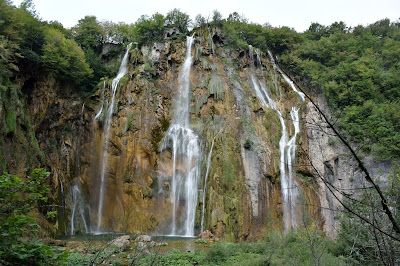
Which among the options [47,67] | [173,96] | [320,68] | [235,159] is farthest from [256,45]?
[47,67]

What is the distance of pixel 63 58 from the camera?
22.5m

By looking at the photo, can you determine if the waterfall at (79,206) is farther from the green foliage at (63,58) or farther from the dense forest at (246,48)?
the green foliage at (63,58)

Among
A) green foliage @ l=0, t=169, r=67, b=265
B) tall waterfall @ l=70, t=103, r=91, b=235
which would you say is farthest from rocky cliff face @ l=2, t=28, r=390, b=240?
green foliage @ l=0, t=169, r=67, b=265

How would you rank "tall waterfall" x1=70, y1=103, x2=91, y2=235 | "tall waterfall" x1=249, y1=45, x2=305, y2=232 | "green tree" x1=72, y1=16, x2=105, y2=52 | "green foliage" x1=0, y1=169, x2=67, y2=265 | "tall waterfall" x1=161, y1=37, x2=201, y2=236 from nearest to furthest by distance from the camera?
1. "green foliage" x1=0, y1=169, x2=67, y2=265
2. "tall waterfall" x1=161, y1=37, x2=201, y2=236
3. "tall waterfall" x1=249, y1=45, x2=305, y2=232
4. "tall waterfall" x1=70, y1=103, x2=91, y2=235
5. "green tree" x1=72, y1=16, x2=105, y2=52

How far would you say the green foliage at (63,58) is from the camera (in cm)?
2217

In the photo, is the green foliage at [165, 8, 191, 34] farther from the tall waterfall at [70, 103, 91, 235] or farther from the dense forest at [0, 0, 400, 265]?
the tall waterfall at [70, 103, 91, 235]

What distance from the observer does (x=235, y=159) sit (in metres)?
21.2

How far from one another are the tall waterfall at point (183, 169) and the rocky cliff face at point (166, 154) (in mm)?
416

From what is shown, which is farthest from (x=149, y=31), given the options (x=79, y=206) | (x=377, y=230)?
(x=377, y=230)

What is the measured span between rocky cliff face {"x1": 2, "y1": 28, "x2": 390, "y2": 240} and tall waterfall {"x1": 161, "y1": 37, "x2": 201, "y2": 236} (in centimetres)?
42

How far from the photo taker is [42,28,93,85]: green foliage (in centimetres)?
2217

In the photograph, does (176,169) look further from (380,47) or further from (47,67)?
(380,47)

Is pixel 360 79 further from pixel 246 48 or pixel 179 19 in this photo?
pixel 179 19

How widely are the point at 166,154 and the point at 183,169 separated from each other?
172 cm
